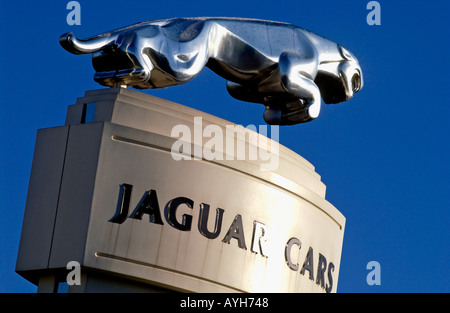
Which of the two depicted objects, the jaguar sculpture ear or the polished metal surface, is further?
the jaguar sculpture ear

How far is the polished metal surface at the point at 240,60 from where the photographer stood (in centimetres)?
2259

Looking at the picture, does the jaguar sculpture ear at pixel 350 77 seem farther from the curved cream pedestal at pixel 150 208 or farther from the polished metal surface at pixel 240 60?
the curved cream pedestal at pixel 150 208

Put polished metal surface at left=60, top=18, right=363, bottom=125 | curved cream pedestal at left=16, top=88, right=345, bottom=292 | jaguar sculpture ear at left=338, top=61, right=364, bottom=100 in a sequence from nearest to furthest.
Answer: curved cream pedestal at left=16, top=88, right=345, bottom=292, polished metal surface at left=60, top=18, right=363, bottom=125, jaguar sculpture ear at left=338, top=61, right=364, bottom=100

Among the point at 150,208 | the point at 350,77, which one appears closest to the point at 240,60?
the point at 350,77

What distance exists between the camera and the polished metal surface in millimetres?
22594

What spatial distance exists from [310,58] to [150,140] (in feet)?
13.2

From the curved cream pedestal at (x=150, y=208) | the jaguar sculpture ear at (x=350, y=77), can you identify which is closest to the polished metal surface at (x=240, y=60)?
the jaguar sculpture ear at (x=350, y=77)

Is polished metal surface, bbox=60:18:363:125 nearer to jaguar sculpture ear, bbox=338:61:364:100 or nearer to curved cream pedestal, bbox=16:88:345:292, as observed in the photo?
jaguar sculpture ear, bbox=338:61:364:100

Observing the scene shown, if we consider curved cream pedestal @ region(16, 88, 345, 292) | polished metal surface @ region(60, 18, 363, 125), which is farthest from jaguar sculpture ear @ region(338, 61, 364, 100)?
curved cream pedestal @ region(16, 88, 345, 292)

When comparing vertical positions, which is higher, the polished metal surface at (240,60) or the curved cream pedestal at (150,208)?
the polished metal surface at (240,60)

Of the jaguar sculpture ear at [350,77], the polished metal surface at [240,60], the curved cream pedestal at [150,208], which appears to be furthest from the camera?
the jaguar sculpture ear at [350,77]

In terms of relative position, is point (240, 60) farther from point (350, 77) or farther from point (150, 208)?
point (150, 208)

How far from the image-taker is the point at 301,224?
77.0 feet
